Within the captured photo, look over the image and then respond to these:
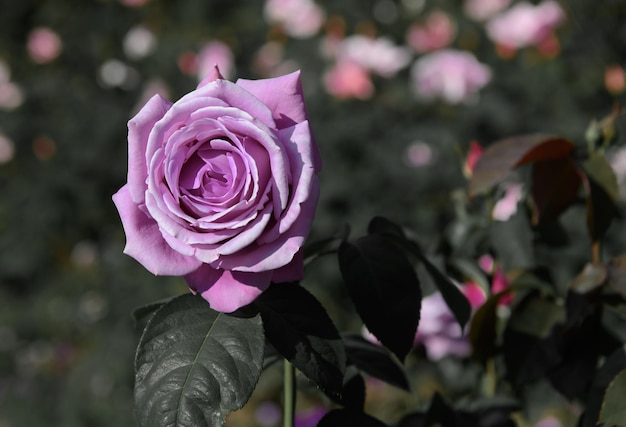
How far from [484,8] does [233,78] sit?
3.87 ft

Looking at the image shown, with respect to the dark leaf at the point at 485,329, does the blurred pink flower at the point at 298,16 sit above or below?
above

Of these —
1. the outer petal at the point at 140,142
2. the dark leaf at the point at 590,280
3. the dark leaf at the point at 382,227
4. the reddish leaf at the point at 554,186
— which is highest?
the outer petal at the point at 140,142

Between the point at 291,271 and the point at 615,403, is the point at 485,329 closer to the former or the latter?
the point at 615,403

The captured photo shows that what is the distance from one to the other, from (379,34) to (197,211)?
12.1 feet

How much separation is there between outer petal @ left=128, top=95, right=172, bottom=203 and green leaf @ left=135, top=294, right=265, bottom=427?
0.33 feet

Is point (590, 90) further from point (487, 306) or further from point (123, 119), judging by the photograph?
point (487, 306)

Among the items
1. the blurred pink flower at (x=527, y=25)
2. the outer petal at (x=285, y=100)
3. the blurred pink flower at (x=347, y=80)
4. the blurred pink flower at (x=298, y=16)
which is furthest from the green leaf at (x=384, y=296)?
the blurred pink flower at (x=298, y=16)

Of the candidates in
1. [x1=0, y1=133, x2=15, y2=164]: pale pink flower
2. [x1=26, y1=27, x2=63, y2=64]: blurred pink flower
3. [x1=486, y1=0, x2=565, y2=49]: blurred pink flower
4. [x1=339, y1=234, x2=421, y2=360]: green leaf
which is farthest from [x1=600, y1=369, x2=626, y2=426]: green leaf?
[x1=26, y1=27, x2=63, y2=64]: blurred pink flower

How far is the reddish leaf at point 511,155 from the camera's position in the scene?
0.99m

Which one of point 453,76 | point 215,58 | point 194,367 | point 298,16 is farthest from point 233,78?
point 194,367

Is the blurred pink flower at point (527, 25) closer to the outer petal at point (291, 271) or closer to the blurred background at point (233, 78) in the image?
the blurred background at point (233, 78)

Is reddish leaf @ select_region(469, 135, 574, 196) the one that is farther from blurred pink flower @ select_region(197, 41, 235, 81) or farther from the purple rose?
blurred pink flower @ select_region(197, 41, 235, 81)

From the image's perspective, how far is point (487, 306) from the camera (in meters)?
1.04

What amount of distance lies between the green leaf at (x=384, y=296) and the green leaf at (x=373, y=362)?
118 millimetres
